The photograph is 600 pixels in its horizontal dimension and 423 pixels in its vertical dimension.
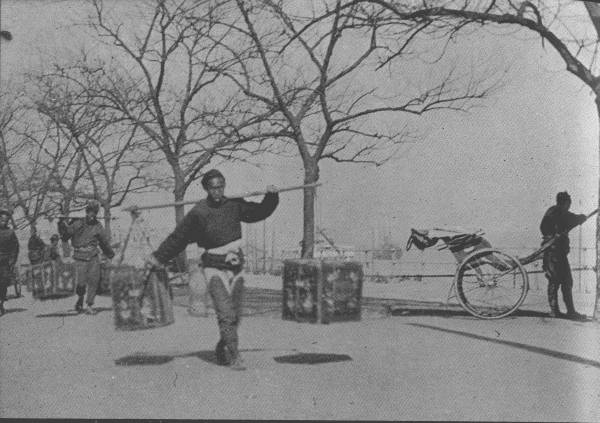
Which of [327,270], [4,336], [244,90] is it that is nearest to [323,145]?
[244,90]

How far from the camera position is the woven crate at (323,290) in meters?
4.23

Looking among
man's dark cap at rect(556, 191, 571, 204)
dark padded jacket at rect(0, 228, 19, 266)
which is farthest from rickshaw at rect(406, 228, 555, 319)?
dark padded jacket at rect(0, 228, 19, 266)

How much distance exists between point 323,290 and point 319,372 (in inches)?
24.3

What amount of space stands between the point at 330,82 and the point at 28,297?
7239mm

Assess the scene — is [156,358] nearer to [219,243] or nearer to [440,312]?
[219,243]

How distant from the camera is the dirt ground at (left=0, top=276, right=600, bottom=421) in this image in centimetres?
387

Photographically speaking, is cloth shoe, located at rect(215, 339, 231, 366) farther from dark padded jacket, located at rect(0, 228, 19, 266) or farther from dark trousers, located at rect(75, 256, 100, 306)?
dark padded jacket, located at rect(0, 228, 19, 266)

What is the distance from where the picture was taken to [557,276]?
664 centimetres

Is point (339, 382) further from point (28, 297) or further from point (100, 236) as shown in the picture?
point (28, 297)

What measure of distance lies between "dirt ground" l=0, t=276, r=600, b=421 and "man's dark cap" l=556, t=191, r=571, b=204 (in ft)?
3.82

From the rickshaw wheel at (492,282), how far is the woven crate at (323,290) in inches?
90.7

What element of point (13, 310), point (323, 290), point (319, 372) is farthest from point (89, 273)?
point (323, 290)

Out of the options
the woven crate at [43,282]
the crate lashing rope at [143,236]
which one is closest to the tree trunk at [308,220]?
the crate lashing rope at [143,236]

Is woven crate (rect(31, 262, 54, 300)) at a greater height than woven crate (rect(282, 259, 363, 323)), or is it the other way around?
woven crate (rect(282, 259, 363, 323))
